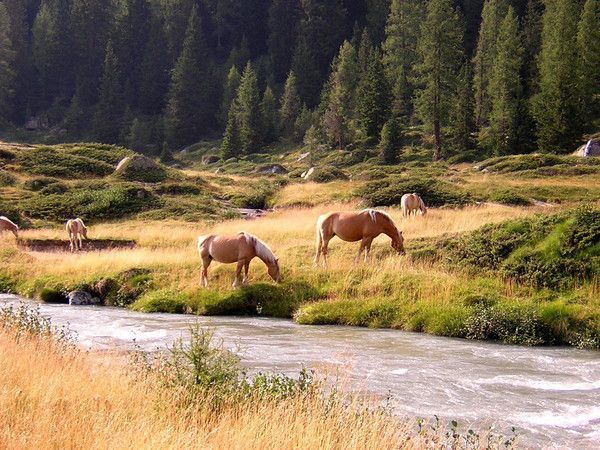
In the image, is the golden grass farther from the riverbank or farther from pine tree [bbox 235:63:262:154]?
pine tree [bbox 235:63:262:154]

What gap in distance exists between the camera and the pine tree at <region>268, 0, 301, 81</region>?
12812 centimetres

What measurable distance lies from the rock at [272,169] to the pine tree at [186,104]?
40484 mm

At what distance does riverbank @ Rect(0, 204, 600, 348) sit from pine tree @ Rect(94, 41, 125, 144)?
3600 inches

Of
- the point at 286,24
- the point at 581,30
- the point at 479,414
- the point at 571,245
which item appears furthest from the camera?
the point at 286,24

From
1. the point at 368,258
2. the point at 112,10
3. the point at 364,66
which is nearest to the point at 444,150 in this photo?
the point at 364,66

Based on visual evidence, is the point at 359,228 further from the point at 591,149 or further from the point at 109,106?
the point at 109,106

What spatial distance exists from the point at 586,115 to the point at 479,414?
6316 cm

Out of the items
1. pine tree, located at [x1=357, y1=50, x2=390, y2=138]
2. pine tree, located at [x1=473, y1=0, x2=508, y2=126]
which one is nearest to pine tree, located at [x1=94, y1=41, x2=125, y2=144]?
pine tree, located at [x1=357, y1=50, x2=390, y2=138]

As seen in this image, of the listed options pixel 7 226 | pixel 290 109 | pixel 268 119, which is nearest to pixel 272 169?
pixel 268 119

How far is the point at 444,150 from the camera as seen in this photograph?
69625 mm

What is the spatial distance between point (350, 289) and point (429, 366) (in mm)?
6705

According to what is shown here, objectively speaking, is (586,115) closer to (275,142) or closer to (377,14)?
(275,142)

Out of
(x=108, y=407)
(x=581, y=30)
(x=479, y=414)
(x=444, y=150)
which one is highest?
(x=581, y=30)

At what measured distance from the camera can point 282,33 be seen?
13125cm
